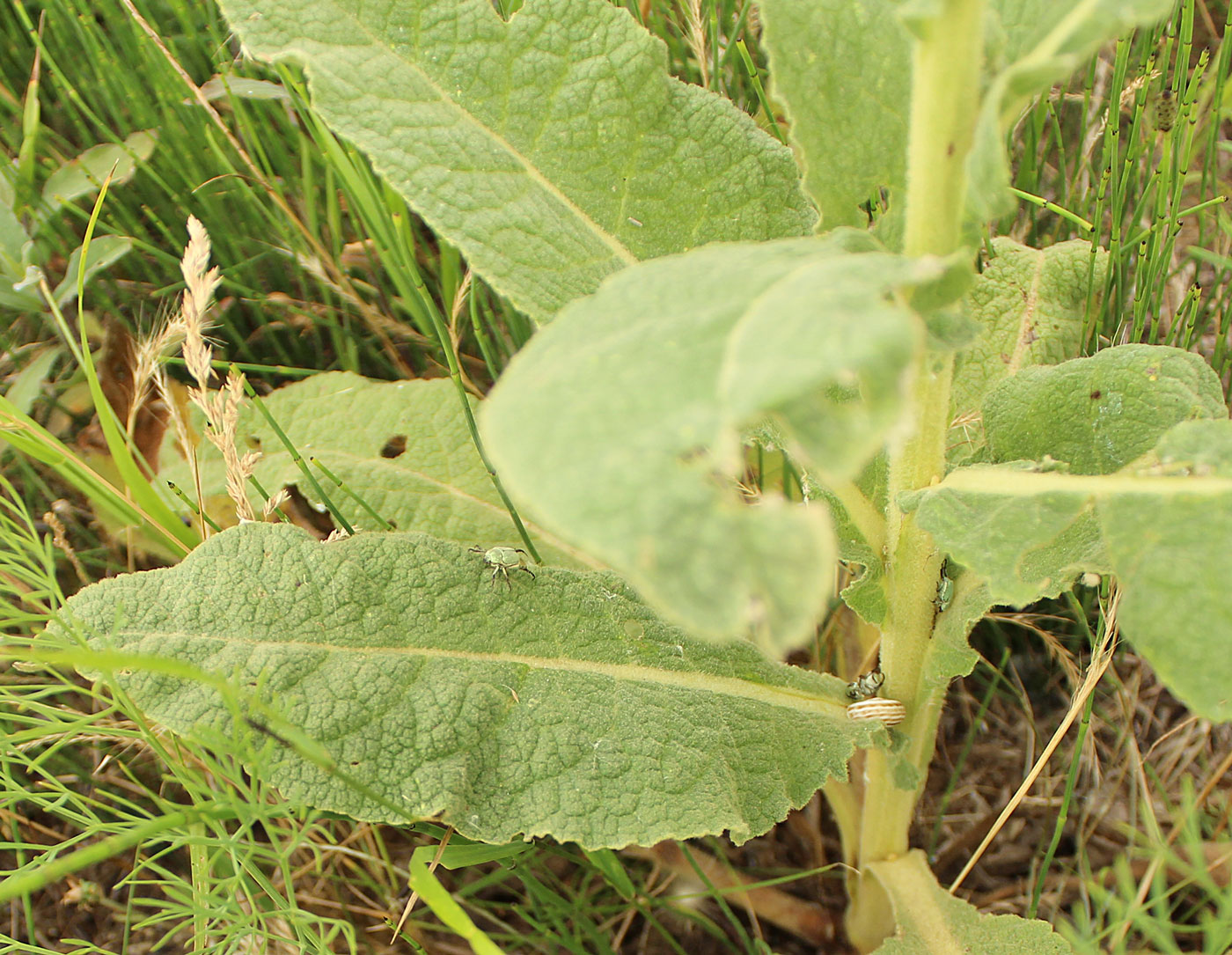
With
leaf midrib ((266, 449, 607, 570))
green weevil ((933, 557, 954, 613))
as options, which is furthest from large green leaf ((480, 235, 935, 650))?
leaf midrib ((266, 449, 607, 570))

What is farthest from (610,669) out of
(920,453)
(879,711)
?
(920,453)

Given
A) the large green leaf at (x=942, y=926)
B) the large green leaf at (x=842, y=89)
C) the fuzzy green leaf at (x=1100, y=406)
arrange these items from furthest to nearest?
the large green leaf at (x=942, y=926) → the fuzzy green leaf at (x=1100, y=406) → the large green leaf at (x=842, y=89)

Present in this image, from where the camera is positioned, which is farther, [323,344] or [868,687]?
[323,344]

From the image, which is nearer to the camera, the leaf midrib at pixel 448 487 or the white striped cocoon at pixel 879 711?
the white striped cocoon at pixel 879 711

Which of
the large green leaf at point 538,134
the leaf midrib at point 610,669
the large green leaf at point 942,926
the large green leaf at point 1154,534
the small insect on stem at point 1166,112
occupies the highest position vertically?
the large green leaf at point 538,134

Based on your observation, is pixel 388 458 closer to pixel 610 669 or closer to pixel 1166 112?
pixel 610 669

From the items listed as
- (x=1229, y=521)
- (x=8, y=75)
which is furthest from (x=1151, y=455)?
(x=8, y=75)

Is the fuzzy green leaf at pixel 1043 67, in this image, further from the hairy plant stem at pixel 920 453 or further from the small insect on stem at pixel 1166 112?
the small insect on stem at pixel 1166 112

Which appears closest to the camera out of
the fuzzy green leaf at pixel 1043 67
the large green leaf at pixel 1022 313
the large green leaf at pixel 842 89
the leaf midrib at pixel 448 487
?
the fuzzy green leaf at pixel 1043 67

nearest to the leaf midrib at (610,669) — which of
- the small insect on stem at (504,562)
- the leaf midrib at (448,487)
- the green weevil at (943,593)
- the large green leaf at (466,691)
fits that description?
the large green leaf at (466,691)
